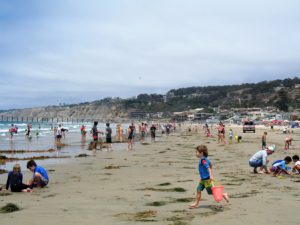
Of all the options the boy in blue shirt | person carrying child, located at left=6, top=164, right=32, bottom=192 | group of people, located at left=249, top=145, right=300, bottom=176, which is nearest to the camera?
person carrying child, located at left=6, top=164, right=32, bottom=192

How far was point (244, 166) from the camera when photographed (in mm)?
16328

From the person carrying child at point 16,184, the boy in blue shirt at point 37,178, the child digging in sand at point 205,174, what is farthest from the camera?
the boy in blue shirt at point 37,178

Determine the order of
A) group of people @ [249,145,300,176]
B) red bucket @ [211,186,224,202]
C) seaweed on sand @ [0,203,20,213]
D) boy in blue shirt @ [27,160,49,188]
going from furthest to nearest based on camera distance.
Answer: group of people @ [249,145,300,176], boy in blue shirt @ [27,160,49,188], red bucket @ [211,186,224,202], seaweed on sand @ [0,203,20,213]

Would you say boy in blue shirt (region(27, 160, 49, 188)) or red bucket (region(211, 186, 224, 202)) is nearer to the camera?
red bucket (region(211, 186, 224, 202))

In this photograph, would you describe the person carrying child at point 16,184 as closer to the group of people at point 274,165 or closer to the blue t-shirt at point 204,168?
the blue t-shirt at point 204,168

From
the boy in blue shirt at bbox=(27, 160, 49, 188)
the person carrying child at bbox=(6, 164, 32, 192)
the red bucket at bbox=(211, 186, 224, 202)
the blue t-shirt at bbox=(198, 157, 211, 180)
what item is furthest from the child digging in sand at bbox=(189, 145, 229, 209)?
the boy in blue shirt at bbox=(27, 160, 49, 188)

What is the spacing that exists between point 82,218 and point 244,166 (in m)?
10.3

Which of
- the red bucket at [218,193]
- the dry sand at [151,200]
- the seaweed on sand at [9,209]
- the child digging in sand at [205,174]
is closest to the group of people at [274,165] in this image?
the dry sand at [151,200]

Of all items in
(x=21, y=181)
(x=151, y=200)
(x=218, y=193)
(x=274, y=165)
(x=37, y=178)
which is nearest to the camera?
(x=218, y=193)

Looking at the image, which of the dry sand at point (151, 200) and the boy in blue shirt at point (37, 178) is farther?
the boy in blue shirt at point (37, 178)

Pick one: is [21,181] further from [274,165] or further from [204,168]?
[274,165]

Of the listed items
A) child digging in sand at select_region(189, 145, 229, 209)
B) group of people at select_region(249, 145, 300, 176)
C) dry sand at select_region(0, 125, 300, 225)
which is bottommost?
dry sand at select_region(0, 125, 300, 225)

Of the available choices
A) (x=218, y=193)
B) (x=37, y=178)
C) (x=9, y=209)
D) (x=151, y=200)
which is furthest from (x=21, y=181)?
(x=218, y=193)

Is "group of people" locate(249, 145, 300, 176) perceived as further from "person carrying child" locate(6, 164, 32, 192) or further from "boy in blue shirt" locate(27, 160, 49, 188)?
"person carrying child" locate(6, 164, 32, 192)
